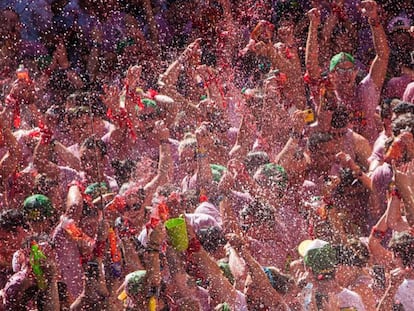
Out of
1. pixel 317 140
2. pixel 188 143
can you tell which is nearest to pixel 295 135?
pixel 317 140

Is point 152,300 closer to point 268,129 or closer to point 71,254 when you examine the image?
point 71,254

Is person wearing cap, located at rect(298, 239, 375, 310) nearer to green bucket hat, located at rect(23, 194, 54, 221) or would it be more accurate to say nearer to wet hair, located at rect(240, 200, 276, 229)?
wet hair, located at rect(240, 200, 276, 229)

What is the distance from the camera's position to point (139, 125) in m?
4.43

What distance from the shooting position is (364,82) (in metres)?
4.33

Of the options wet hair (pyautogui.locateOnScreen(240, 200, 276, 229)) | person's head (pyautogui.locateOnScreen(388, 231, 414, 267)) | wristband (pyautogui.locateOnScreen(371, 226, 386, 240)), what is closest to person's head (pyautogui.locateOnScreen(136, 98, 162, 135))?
wet hair (pyautogui.locateOnScreen(240, 200, 276, 229))

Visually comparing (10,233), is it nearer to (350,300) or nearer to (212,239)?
(212,239)

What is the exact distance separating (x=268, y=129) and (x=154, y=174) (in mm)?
558

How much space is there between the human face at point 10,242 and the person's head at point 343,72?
1.50m

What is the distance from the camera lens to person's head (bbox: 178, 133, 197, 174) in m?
4.14

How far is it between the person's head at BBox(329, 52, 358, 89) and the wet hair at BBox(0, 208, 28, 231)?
1488mm

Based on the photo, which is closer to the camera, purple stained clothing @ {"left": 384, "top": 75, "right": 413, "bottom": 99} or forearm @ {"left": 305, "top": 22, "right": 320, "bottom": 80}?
purple stained clothing @ {"left": 384, "top": 75, "right": 413, "bottom": 99}

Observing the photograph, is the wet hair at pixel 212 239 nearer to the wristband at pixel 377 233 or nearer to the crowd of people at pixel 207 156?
the crowd of people at pixel 207 156

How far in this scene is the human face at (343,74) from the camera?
423 centimetres

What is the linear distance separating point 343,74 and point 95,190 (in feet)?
3.94
